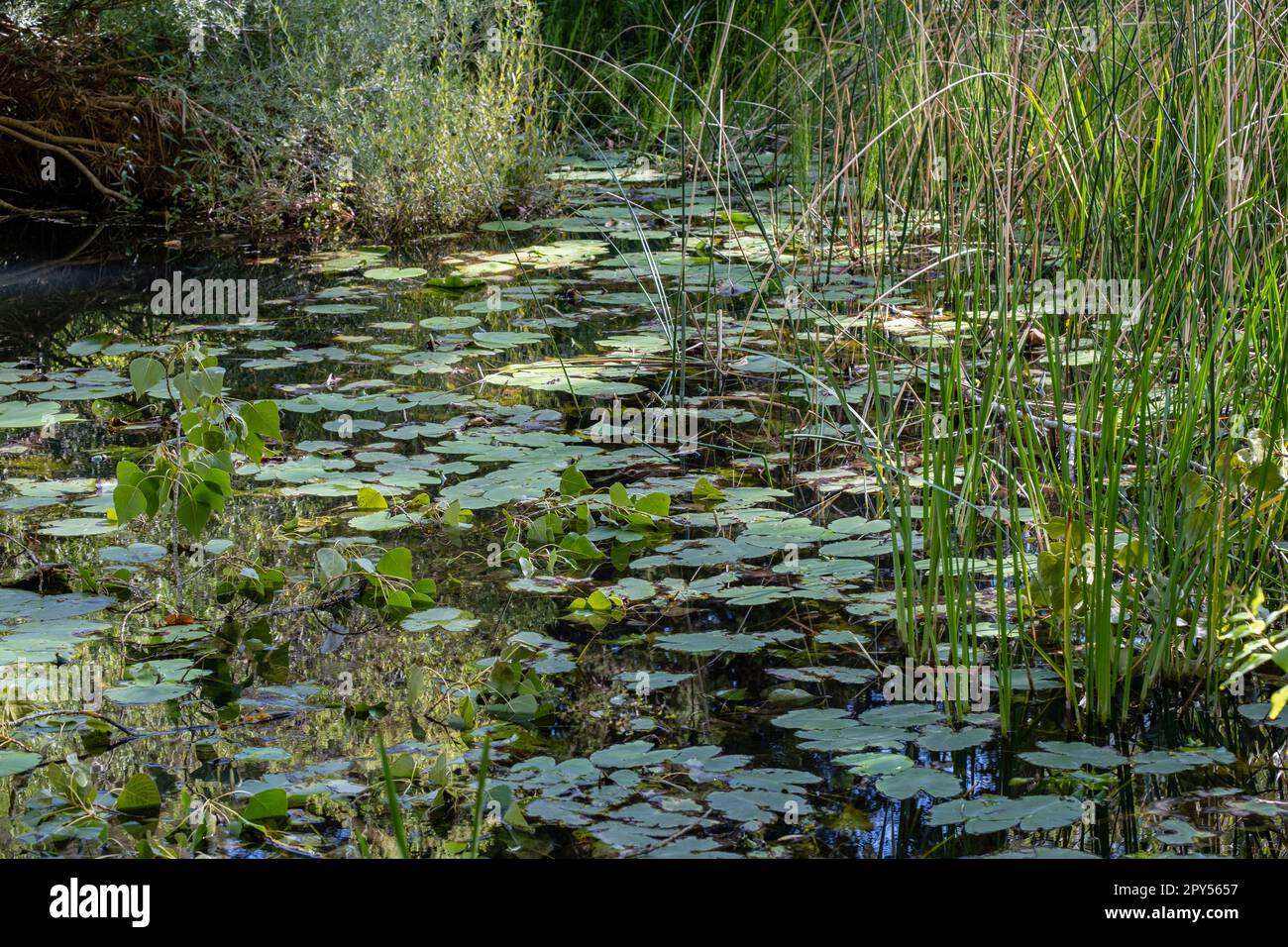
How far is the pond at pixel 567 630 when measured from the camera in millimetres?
2033

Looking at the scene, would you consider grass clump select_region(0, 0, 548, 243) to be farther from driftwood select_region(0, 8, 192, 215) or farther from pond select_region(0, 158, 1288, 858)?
pond select_region(0, 158, 1288, 858)

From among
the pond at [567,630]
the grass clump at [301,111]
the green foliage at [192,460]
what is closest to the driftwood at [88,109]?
the grass clump at [301,111]

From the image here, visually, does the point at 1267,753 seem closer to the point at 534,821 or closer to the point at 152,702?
the point at 534,821

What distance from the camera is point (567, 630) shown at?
2.72 metres

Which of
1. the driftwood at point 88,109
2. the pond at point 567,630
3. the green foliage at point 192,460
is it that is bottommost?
the pond at point 567,630

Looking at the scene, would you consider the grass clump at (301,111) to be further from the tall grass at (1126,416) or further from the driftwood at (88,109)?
the tall grass at (1126,416)

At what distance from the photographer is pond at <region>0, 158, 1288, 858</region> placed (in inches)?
80.0

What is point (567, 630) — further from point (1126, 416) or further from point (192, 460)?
point (1126, 416)

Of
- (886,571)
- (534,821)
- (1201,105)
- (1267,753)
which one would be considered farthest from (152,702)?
(1201,105)

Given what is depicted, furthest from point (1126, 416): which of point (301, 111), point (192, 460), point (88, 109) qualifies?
point (88, 109)

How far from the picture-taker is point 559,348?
4.60 m

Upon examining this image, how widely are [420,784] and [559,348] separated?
2621mm

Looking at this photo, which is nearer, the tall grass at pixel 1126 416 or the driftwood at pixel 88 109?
the tall grass at pixel 1126 416

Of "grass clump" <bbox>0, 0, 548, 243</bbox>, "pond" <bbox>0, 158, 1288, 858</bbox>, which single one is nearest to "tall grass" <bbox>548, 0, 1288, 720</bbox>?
"pond" <bbox>0, 158, 1288, 858</bbox>
